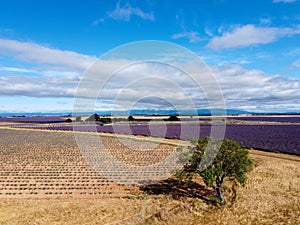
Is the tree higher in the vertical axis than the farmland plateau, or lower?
higher

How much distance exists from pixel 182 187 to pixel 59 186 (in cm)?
1524

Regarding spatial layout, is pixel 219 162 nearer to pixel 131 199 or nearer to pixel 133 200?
pixel 133 200

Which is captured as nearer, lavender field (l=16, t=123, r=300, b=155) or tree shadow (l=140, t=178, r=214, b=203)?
tree shadow (l=140, t=178, r=214, b=203)

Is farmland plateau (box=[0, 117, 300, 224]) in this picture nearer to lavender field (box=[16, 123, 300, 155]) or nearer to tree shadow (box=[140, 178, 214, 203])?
tree shadow (box=[140, 178, 214, 203])

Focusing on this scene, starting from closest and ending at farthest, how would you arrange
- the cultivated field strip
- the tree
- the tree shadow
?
the tree → the tree shadow → the cultivated field strip

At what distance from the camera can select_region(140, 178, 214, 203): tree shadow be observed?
99.0 ft

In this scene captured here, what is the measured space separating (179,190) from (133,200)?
21.1 feet

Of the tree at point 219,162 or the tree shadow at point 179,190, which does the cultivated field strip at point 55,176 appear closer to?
the tree shadow at point 179,190

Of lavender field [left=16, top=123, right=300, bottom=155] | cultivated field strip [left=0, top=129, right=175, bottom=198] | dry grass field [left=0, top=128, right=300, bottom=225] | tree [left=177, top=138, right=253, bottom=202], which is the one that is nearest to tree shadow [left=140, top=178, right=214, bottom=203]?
dry grass field [left=0, top=128, right=300, bottom=225]

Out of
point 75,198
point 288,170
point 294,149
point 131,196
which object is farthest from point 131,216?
point 294,149

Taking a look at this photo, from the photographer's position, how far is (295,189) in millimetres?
31188

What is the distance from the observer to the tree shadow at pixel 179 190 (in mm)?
30188

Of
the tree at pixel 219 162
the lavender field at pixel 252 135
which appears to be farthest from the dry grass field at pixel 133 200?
the lavender field at pixel 252 135

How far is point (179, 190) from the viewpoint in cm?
3231
